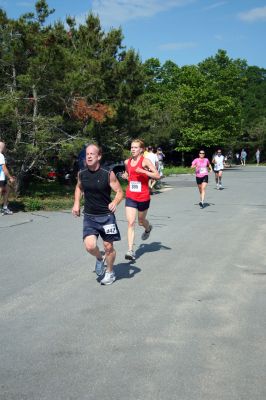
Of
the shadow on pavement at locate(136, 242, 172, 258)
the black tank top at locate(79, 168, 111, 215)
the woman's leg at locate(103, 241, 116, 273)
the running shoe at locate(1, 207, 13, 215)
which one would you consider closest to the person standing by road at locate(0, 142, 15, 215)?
the running shoe at locate(1, 207, 13, 215)

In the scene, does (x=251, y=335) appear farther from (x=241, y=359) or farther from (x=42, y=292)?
(x=42, y=292)

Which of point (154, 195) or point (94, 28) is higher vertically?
point (94, 28)

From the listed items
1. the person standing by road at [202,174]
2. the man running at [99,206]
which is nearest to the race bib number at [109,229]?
the man running at [99,206]

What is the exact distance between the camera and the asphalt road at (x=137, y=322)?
3535 mm

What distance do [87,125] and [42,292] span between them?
1259 centimetres

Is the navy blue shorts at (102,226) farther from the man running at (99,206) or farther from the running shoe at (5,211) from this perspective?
the running shoe at (5,211)

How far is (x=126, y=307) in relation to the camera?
17.2ft

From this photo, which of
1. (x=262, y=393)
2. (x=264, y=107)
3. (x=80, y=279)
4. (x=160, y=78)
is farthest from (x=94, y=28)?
(x=264, y=107)

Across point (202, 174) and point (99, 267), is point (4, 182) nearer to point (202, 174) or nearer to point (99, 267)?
point (202, 174)

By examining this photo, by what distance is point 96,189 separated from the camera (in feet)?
20.1

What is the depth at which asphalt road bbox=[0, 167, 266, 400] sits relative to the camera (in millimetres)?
3535

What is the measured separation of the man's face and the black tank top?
147 mm

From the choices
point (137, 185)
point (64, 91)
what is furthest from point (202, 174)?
point (137, 185)

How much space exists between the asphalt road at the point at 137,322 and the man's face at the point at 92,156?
1528 mm
